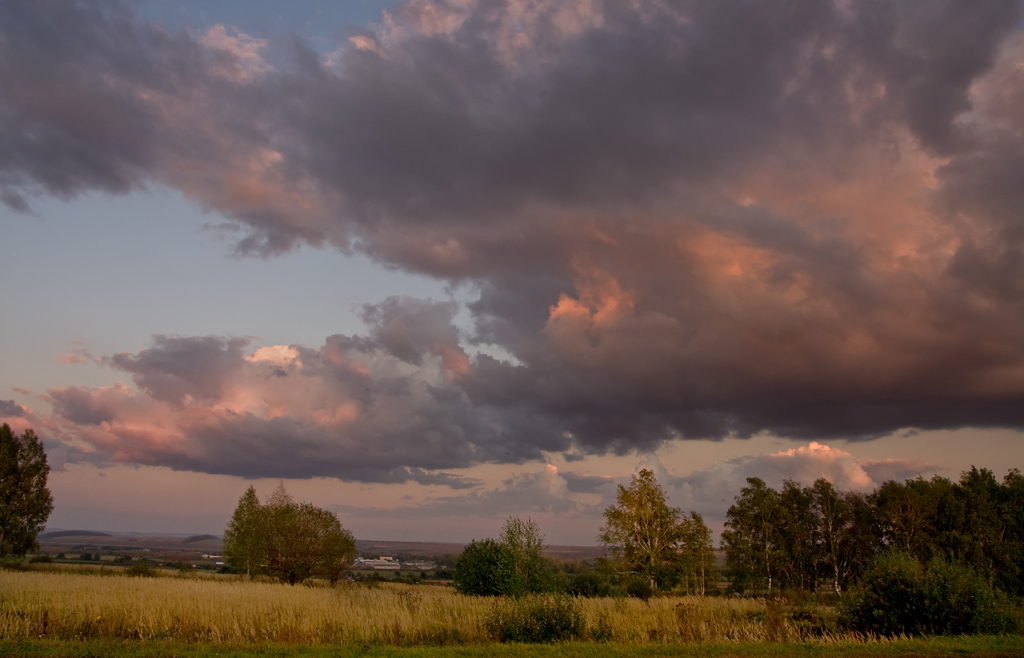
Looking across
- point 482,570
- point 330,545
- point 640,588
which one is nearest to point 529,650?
point 482,570

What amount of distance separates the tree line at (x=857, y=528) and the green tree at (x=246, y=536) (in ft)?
157

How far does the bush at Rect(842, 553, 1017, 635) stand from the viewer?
23438mm

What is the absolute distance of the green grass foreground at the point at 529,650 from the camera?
55.5 ft

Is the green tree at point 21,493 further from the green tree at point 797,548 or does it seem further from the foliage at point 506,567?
the green tree at point 797,548

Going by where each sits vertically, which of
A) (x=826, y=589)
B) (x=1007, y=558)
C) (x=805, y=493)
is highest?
(x=805, y=493)

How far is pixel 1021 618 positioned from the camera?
82.0ft

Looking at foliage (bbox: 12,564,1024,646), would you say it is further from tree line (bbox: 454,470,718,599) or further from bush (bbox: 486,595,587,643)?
tree line (bbox: 454,470,718,599)

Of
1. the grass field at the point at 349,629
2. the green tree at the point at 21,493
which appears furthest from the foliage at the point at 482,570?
the green tree at the point at 21,493

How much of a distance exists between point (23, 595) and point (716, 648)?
2568 centimetres

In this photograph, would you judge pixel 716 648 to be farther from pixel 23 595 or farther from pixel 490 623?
pixel 23 595

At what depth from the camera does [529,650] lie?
18703 millimetres

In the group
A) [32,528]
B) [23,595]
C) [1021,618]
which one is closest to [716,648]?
[1021,618]

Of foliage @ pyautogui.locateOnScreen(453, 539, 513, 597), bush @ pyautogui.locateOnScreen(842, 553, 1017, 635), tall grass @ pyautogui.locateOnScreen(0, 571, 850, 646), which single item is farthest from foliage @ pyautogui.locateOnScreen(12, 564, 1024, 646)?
foliage @ pyautogui.locateOnScreen(453, 539, 513, 597)

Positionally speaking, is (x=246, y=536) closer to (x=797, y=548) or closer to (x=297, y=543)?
(x=297, y=543)
